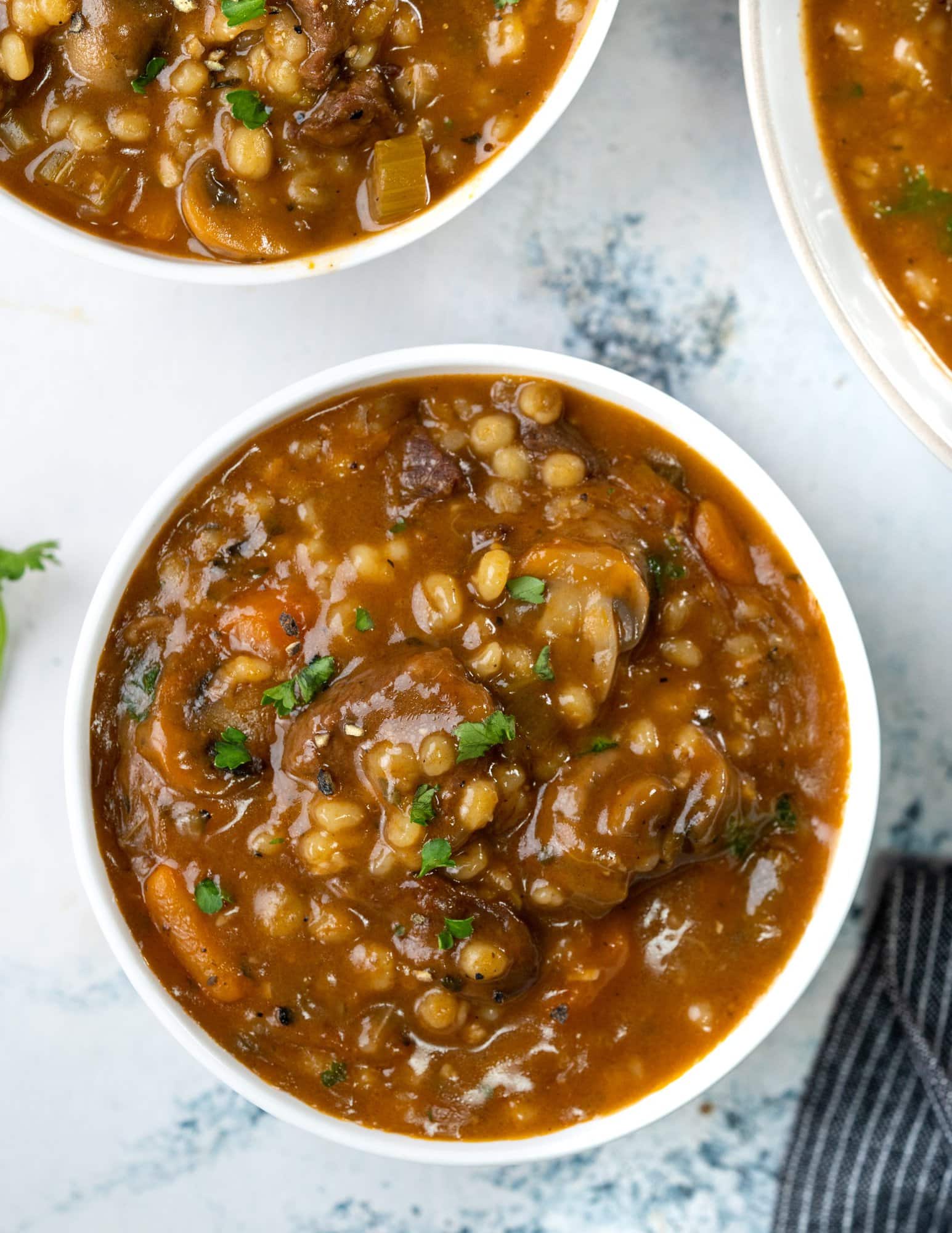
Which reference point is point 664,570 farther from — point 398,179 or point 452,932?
point 398,179

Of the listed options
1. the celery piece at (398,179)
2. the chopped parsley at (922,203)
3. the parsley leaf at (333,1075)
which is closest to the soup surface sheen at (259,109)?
the celery piece at (398,179)

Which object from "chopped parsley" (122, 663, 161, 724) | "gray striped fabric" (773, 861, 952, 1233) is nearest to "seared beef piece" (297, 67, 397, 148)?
"chopped parsley" (122, 663, 161, 724)

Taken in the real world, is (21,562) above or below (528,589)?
below

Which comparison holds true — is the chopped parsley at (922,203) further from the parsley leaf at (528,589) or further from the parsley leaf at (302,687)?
the parsley leaf at (302,687)

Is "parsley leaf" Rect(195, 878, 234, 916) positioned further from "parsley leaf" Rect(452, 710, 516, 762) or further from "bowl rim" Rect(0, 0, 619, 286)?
"bowl rim" Rect(0, 0, 619, 286)

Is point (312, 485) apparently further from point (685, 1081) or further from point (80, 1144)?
point (80, 1144)

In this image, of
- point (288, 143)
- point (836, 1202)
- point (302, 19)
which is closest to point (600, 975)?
point (836, 1202)

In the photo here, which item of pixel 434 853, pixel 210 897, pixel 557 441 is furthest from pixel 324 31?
pixel 210 897
